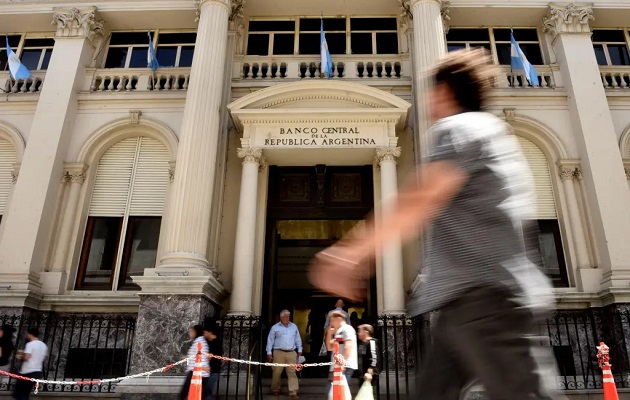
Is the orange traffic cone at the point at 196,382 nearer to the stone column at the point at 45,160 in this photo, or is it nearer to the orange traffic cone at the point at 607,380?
the orange traffic cone at the point at 607,380

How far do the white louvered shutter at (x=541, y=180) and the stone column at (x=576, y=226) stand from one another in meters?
0.39

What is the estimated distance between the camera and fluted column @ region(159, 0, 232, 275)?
10.0 meters

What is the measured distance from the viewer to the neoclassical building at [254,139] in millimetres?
11039

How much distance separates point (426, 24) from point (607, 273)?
286 inches

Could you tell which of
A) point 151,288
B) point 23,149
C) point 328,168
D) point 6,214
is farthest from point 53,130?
point 328,168

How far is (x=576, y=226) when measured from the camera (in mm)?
11930

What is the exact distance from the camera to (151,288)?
→ 9398mm

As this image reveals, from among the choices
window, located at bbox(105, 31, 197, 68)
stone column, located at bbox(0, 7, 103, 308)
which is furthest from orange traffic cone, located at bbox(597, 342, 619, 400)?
window, located at bbox(105, 31, 197, 68)

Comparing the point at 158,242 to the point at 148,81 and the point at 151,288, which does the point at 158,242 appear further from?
the point at 148,81

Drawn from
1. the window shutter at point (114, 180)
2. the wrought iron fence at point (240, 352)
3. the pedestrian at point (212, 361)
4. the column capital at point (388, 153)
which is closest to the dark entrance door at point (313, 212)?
the column capital at point (388, 153)

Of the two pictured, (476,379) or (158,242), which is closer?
(476,379)

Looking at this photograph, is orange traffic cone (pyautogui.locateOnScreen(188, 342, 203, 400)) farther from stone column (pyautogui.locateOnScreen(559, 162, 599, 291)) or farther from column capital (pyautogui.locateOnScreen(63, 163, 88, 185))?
stone column (pyautogui.locateOnScreen(559, 162, 599, 291))

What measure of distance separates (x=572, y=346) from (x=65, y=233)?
1236 cm

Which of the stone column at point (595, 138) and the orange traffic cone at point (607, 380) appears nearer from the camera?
the orange traffic cone at point (607, 380)
